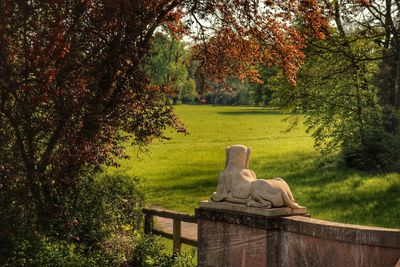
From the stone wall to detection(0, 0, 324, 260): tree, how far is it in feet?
9.07

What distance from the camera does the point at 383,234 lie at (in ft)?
20.7

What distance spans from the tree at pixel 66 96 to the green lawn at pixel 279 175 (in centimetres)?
211

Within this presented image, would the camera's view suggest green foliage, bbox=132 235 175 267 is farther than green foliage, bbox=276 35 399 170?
No

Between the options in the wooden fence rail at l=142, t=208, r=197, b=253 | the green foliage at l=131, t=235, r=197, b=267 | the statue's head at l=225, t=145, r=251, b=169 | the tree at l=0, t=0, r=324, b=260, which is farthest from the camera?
the wooden fence rail at l=142, t=208, r=197, b=253

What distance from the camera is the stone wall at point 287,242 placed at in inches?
254

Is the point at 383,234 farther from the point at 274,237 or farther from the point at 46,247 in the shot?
the point at 46,247

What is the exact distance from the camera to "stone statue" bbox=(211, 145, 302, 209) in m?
7.86

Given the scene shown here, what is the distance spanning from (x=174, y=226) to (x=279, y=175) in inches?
567

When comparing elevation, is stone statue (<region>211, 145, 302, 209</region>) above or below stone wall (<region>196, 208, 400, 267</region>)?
above

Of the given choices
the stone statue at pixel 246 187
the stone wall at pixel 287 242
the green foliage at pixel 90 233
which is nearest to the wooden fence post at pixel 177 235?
the green foliage at pixel 90 233

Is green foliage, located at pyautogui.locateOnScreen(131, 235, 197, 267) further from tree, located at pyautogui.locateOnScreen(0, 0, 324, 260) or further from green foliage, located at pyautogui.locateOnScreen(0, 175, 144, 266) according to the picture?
tree, located at pyautogui.locateOnScreen(0, 0, 324, 260)

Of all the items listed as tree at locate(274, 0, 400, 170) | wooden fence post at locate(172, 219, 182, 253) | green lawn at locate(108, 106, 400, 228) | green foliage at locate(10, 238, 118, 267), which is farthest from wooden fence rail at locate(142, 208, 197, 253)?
tree at locate(274, 0, 400, 170)

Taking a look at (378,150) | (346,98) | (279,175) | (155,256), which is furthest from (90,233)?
(279,175)

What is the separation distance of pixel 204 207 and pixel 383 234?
3197mm
